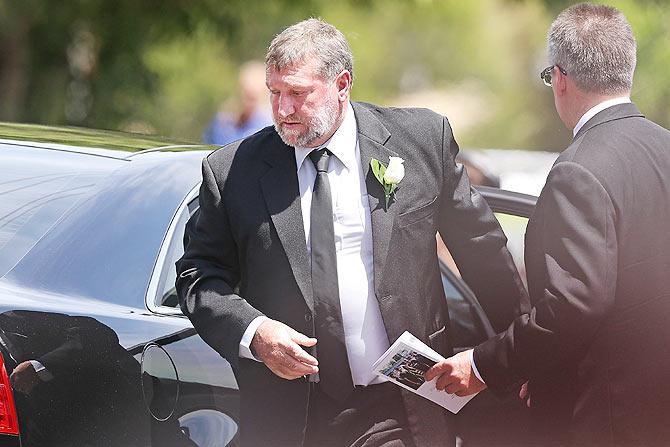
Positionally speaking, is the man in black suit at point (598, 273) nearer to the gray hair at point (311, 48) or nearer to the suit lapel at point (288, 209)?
the suit lapel at point (288, 209)

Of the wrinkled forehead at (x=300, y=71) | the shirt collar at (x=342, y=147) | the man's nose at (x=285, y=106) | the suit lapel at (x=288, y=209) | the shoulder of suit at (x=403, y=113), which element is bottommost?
the suit lapel at (x=288, y=209)

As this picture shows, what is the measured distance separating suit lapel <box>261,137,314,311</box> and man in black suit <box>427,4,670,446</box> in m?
0.41

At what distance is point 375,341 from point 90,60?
1095 centimetres

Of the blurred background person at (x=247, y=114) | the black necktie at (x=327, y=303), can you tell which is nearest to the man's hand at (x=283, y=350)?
the black necktie at (x=327, y=303)

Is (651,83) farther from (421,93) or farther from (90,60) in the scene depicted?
(421,93)

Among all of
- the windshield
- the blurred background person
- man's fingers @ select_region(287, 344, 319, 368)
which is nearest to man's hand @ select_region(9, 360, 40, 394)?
the windshield

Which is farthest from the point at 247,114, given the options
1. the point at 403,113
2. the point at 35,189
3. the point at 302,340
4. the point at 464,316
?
the point at 302,340

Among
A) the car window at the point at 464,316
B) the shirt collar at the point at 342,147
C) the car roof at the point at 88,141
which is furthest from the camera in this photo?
the car window at the point at 464,316

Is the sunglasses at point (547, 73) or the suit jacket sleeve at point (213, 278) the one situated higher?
the sunglasses at point (547, 73)

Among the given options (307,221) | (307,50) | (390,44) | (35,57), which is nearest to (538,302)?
(307,221)

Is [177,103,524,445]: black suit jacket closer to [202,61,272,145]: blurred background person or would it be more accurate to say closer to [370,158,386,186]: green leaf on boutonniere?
[370,158,386,186]: green leaf on boutonniere

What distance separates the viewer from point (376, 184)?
3424 mm

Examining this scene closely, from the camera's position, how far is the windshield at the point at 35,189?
356 centimetres

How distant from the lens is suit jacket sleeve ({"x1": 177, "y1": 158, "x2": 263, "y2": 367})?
10.9ft
